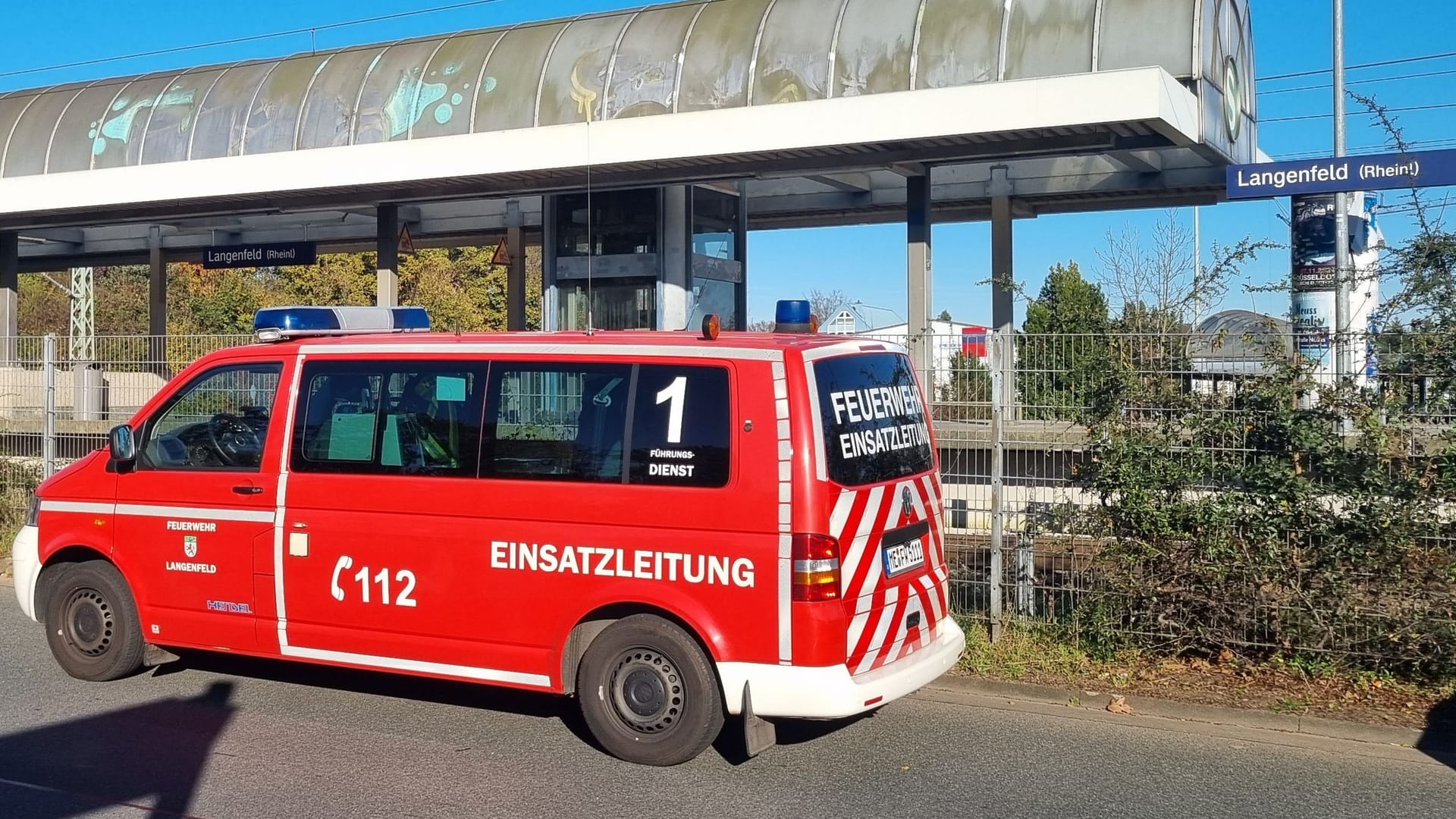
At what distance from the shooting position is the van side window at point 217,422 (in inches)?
285

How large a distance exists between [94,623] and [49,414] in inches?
202

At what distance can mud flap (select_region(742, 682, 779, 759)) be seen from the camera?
585 cm

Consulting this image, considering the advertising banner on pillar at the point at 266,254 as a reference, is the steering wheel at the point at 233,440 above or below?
below

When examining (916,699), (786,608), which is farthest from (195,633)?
(916,699)

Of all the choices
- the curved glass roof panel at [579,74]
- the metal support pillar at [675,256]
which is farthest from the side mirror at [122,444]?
the metal support pillar at [675,256]

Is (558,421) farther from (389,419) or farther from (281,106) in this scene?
(281,106)

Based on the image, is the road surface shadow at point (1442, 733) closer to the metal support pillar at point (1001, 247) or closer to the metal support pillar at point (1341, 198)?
the metal support pillar at point (1341, 198)

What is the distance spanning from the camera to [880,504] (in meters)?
6.12

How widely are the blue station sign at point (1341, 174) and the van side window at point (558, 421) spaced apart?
24.5ft

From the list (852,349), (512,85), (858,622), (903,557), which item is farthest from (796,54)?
(858,622)

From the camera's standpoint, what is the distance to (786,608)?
5.73 meters

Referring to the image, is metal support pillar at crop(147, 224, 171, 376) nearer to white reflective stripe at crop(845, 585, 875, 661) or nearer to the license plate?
the license plate

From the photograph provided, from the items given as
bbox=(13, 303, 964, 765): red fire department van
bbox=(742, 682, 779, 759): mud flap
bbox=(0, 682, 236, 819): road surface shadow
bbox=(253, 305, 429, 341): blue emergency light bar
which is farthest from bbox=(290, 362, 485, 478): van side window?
bbox=(742, 682, 779, 759): mud flap

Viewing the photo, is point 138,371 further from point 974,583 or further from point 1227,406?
point 1227,406
